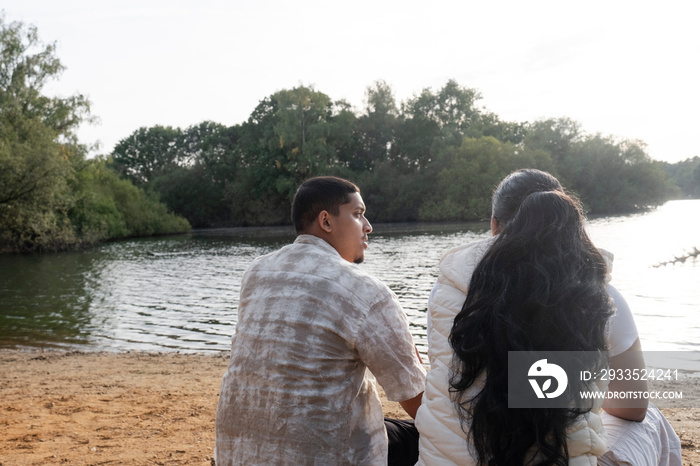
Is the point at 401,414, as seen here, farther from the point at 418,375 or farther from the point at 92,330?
the point at 92,330

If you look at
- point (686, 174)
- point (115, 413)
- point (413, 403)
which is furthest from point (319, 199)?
point (686, 174)

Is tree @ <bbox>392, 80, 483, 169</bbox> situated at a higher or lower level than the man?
higher

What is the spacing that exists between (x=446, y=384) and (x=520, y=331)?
0.31 metres

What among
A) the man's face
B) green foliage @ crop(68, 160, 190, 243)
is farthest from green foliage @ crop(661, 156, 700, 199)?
the man's face

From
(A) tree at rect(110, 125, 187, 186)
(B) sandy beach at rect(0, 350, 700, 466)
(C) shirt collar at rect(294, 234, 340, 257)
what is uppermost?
(A) tree at rect(110, 125, 187, 186)

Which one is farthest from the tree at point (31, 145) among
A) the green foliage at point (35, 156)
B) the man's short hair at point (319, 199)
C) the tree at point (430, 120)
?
the tree at point (430, 120)

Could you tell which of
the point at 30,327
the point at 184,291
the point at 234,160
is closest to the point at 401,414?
the point at 30,327

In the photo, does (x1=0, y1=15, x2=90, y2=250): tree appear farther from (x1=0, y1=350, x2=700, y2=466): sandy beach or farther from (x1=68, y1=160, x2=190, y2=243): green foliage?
(x1=0, y1=350, x2=700, y2=466): sandy beach

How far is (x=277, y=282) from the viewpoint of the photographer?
Result: 7.40 feet

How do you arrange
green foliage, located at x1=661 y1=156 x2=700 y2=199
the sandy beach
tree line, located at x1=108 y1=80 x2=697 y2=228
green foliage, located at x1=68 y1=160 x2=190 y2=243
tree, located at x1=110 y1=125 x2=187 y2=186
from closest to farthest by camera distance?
1. the sandy beach
2. green foliage, located at x1=68 y1=160 x2=190 y2=243
3. tree line, located at x1=108 y1=80 x2=697 y2=228
4. green foliage, located at x1=661 y1=156 x2=700 y2=199
5. tree, located at x1=110 y1=125 x2=187 y2=186

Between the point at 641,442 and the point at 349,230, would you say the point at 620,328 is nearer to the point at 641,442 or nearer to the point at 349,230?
the point at 641,442

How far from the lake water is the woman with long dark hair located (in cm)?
492

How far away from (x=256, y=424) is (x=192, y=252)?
30.6m

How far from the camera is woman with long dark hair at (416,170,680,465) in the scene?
173 centimetres
